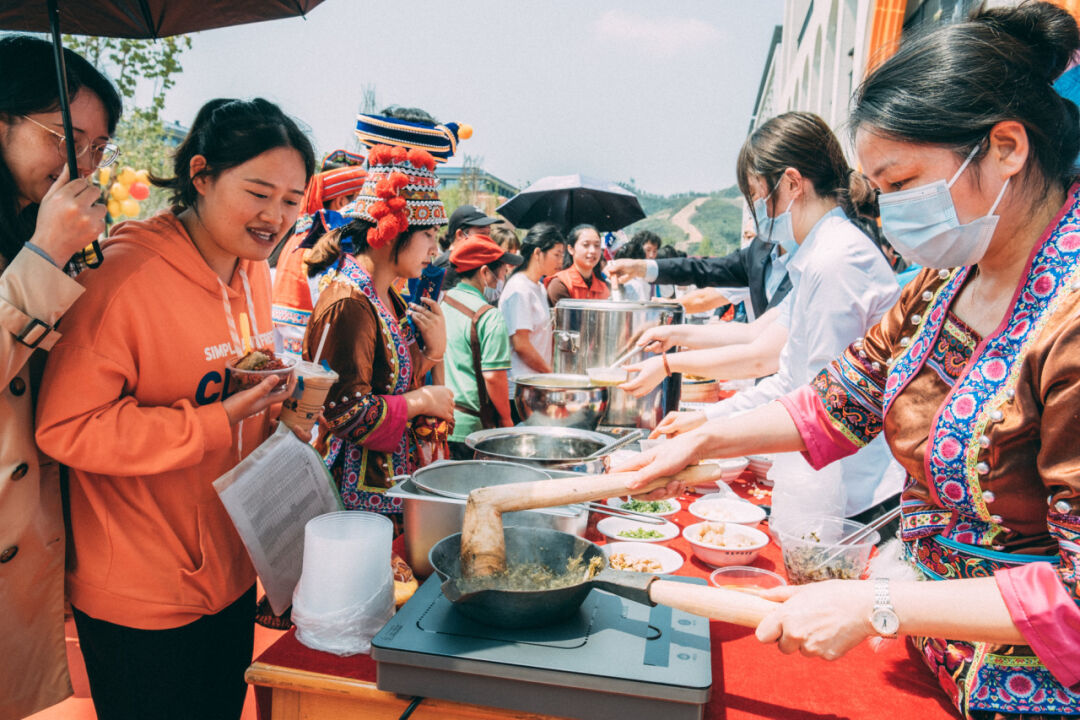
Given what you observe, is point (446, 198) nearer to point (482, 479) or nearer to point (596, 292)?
point (596, 292)

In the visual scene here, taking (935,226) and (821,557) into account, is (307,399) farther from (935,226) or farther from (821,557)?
(935,226)

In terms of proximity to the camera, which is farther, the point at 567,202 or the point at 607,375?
the point at 567,202

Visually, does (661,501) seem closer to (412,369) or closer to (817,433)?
(817,433)

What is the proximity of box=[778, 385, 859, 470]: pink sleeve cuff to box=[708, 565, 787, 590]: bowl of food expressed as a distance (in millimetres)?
357

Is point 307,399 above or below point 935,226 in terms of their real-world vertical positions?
below

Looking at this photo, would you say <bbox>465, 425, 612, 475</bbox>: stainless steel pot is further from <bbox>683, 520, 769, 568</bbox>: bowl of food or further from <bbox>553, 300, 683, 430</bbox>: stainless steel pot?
<bbox>553, 300, 683, 430</bbox>: stainless steel pot

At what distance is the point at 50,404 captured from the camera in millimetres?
1514

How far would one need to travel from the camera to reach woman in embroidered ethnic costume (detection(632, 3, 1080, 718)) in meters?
1.02

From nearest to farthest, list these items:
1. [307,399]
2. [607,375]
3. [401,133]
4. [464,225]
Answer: [307,399] < [401,133] < [607,375] < [464,225]

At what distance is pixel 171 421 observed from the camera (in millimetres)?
1576

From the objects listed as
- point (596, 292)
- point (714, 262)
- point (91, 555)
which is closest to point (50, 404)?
point (91, 555)

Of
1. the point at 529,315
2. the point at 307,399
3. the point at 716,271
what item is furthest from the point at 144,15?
the point at 716,271

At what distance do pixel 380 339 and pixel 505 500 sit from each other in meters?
1.24

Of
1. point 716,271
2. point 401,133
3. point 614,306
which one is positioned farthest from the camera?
point 716,271
